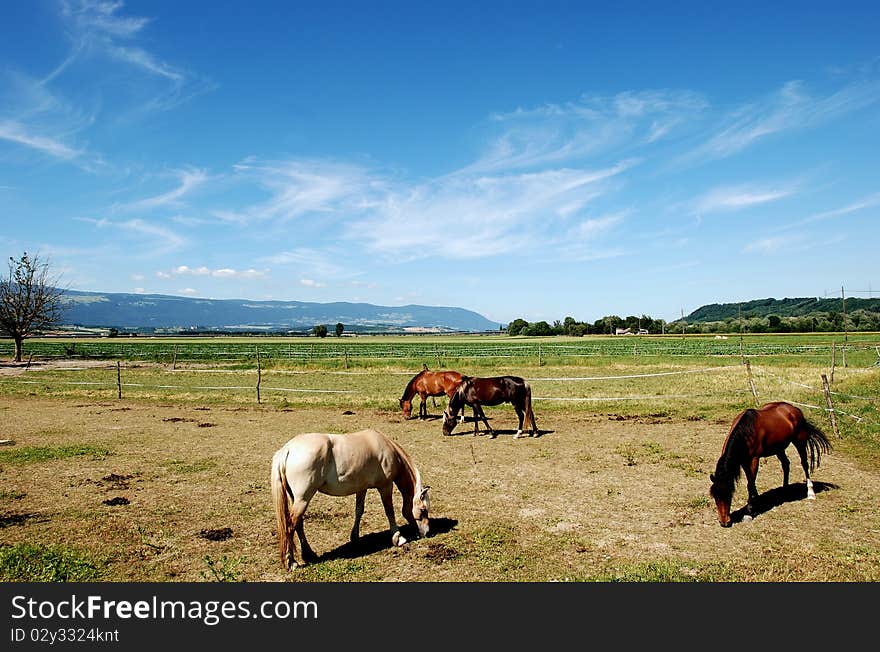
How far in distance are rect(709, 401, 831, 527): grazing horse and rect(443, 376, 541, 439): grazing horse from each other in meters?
5.75

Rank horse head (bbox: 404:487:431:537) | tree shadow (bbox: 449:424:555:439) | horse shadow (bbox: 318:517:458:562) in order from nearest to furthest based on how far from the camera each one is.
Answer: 1. horse shadow (bbox: 318:517:458:562)
2. horse head (bbox: 404:487:431:537)
3. tree shadow (bbox: 449:424:555:439)

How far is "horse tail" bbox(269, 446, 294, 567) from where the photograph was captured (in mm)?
5352

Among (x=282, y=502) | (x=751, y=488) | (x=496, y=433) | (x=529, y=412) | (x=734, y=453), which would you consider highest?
(x=734, y=453)

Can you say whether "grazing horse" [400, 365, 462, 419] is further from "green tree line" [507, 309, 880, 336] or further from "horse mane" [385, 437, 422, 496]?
"green tree line" [507, 309, 880, 336]

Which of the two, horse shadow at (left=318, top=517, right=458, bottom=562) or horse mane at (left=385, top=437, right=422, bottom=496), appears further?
horse mane at (left=385, top=437, right=422, bottom=496)

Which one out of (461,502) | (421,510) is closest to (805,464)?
(461,502)

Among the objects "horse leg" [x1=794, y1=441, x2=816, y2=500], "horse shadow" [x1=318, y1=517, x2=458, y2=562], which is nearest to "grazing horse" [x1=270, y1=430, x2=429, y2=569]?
"horse shadow" [x1=318, y1=517, x2=458, y2=562]

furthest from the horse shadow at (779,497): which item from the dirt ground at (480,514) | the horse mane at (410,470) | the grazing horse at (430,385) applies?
the grazing horse at (430,385)

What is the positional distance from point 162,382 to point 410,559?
24.8 metres

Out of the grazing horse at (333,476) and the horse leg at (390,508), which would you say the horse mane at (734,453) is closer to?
the grazing horse at (333,476)

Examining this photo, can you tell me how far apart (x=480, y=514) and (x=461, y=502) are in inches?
23.8

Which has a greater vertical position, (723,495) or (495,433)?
(723,495)

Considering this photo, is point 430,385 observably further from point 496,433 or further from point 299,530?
point 299,530

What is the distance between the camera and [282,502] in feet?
17.6
